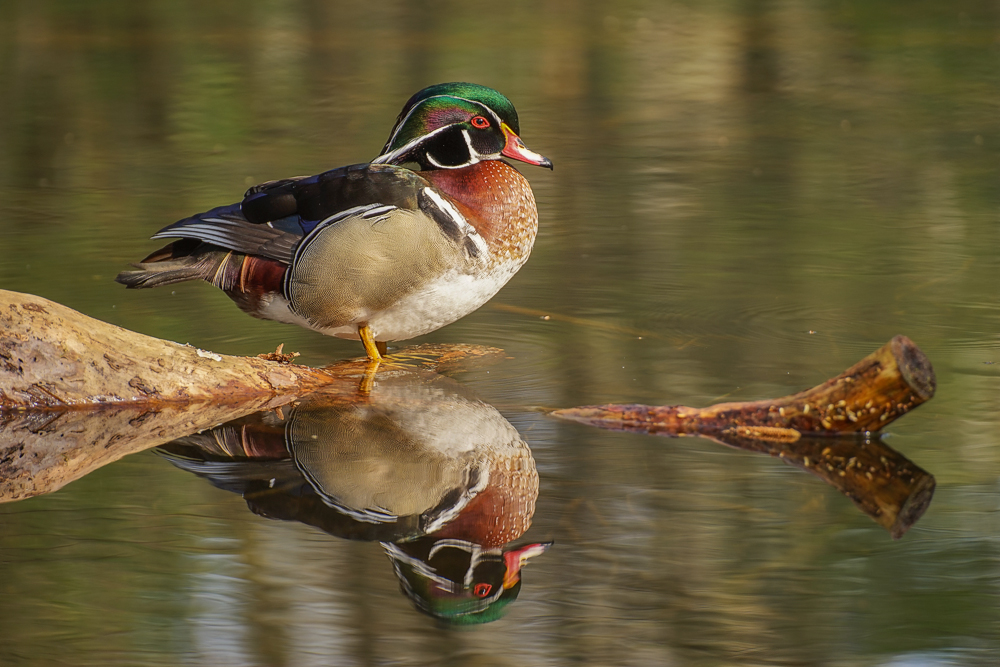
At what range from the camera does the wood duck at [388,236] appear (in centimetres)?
564

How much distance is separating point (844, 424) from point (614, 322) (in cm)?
189

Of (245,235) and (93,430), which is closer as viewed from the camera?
(93,430)

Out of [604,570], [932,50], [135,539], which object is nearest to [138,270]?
[135,539]

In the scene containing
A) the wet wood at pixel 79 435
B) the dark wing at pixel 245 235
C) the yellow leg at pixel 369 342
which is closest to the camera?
the wet wood at pixel 79 435

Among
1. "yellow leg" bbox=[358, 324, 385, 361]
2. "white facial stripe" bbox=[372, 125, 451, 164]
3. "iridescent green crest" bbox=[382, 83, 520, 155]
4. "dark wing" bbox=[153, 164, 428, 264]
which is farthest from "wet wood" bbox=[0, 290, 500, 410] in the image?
"iridescent green crest" bbox=[382, 83, 520, 155]

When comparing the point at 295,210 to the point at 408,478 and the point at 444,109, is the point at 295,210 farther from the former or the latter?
the point at 408,478

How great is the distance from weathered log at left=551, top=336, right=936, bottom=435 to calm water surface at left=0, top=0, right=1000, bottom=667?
127 mm

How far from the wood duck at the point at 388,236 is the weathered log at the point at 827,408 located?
830 millimetres

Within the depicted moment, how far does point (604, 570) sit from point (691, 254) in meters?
4.09

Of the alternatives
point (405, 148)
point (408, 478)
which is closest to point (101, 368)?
point (408, 478)

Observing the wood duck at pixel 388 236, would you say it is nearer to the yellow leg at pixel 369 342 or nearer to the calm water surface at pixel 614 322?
the yellow leg at pixel 369 342

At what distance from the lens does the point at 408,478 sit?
455 cm

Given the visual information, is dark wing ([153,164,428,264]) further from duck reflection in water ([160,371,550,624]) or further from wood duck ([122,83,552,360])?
→ duck reflection in water ([160,371,550,624])

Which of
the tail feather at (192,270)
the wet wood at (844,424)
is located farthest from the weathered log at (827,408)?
the tail feather at (192,270)
